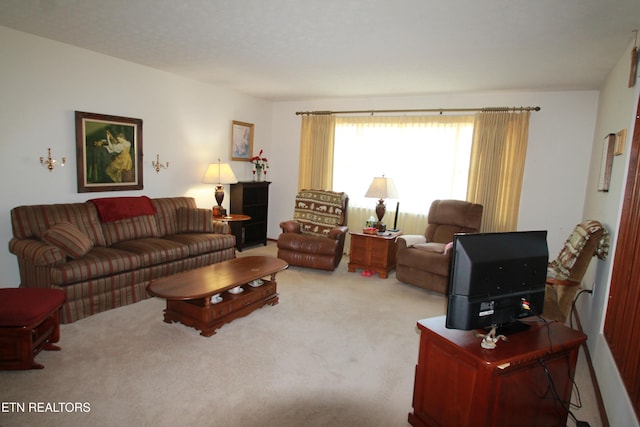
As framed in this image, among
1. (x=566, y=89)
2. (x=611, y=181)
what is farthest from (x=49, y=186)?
(x=566, y=89)

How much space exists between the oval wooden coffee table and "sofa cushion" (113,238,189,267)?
22.9 inches

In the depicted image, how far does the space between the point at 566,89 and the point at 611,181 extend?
2.01 metres

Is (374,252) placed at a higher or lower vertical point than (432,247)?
lower

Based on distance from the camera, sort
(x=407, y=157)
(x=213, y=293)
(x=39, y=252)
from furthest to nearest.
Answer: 1. (x=407, y=157)
2. (x=39, y=252)
3. (x=213, y=293)

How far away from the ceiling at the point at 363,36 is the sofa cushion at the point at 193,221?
5.74 feet

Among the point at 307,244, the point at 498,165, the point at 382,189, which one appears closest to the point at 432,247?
the point at 382,189

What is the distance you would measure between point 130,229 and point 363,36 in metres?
3.16

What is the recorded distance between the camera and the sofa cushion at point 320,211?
17.1 feet

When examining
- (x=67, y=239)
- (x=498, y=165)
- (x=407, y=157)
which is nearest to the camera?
(x=67, y=239)

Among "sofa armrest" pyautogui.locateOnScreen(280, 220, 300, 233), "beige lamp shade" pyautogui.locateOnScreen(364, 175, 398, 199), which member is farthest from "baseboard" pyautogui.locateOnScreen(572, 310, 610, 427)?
"sofa armrest" pyautogui.locateOnScreen(280, 220, 300, 233)

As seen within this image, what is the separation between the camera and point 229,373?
2.45m

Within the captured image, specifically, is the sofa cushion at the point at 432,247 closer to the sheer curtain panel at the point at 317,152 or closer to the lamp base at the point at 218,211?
the sheer curtain panel at the point at 317,152

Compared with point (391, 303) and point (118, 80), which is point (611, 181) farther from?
point (118, 80)

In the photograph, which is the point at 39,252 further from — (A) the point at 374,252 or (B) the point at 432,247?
(B) the point at 432,247
